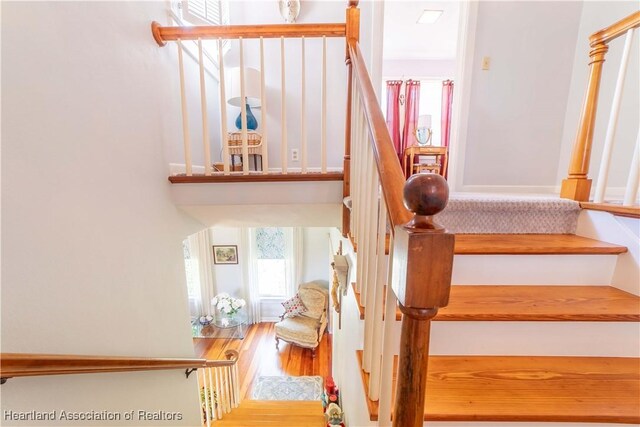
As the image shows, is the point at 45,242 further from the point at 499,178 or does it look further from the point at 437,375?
the point at 499,178

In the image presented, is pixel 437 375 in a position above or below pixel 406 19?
below

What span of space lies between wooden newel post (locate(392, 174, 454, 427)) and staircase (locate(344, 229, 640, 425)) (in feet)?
1.46

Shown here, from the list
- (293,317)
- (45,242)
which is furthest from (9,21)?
(293,317)

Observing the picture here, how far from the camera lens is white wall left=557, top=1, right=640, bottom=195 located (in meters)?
2.18

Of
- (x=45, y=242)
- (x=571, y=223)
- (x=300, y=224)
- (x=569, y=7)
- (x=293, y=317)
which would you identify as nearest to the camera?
(x=45, y=242)

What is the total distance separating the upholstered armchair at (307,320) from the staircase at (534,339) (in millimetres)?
3760

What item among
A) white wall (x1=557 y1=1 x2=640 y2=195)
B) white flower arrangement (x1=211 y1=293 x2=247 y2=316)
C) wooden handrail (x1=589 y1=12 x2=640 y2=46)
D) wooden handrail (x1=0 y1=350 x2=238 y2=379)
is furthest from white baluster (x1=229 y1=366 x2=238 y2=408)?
white wall (x1=557 y1=1 x2=640 y2=195)

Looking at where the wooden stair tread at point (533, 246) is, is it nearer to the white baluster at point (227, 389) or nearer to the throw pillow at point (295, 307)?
the white baluster at point (227, 389)

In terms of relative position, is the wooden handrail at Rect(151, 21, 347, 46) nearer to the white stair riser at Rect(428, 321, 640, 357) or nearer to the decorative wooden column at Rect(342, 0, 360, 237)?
the decorative wooden column at Rect(342, 0, 360, 237)

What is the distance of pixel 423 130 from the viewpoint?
183 inches

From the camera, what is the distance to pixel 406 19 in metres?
3.64

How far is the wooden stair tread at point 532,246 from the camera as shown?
3.76 ft

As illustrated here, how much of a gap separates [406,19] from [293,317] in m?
5.06

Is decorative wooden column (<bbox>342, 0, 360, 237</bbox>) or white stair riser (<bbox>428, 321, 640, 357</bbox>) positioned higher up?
decorative wooden column (<bbox>342, 0, 360, 237</bbox>)
